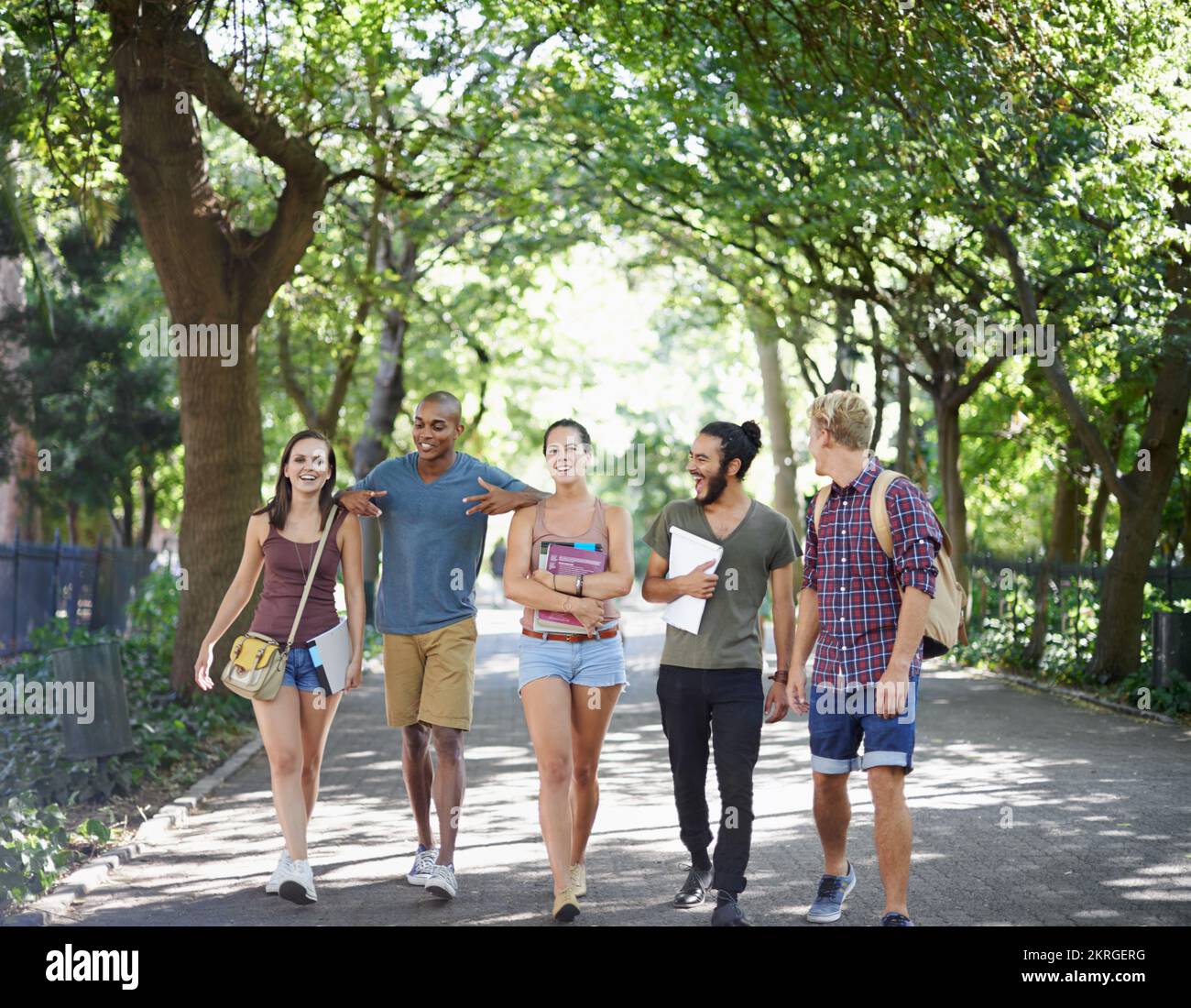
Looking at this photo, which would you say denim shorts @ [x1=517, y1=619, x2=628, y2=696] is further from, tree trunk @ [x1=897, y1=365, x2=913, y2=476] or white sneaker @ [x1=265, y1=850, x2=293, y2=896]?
tree trunk @ [x1=897, y1=365, x2=913, y2=476]

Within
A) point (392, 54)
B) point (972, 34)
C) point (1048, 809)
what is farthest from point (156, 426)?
point (1048, 809)

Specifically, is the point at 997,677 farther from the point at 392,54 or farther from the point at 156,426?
the point at 156,426

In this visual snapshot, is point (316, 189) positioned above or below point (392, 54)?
below

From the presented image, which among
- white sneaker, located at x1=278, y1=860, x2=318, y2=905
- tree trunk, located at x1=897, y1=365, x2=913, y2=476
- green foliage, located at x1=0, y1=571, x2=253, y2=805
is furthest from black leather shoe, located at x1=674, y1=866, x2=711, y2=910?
tree trunk, located at x1=897, y1=365, x2=913, y2=476

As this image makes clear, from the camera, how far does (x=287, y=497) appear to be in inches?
283

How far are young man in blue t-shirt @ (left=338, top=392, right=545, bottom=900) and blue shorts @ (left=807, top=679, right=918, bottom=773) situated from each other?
1.63 meters

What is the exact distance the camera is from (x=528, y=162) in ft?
77.4

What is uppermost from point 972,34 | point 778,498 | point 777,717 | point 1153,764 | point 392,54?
point 392,54

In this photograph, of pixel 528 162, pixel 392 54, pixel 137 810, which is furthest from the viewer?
pixel 528 162

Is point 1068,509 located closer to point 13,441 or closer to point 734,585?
point 13,441

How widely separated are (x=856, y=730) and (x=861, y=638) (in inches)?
15.3

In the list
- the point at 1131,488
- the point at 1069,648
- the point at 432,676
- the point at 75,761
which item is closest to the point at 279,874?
the point at 432,676

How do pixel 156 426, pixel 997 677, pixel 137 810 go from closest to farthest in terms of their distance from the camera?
pixel 137 810 < pixel 997 677 < pixel 156 426
